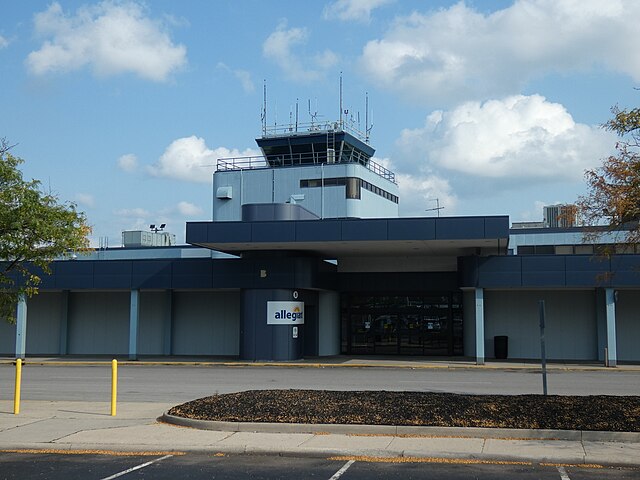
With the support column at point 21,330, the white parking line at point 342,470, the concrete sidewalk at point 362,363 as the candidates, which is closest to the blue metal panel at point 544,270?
the concrete sidewalk at point 362,363

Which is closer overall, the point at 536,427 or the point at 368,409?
the point at 536,427

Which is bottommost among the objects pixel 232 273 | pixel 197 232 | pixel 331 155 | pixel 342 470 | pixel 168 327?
pixel 342 470

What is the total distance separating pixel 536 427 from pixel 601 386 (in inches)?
435

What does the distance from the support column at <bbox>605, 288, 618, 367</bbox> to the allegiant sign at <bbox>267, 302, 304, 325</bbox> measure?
41.8 ft

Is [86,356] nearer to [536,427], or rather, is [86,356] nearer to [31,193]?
[31,193]

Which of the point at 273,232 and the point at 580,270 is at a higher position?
the point at 273,232

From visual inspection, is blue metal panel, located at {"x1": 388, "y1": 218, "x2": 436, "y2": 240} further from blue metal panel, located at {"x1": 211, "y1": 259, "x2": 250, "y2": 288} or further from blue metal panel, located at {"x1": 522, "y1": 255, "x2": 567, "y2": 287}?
blue metal panel, located at {"x1": 211, "y1": 259, "x2": 250, "y2": 288}

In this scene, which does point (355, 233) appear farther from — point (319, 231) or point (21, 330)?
point (21, 330)

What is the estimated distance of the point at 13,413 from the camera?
16.1 metres

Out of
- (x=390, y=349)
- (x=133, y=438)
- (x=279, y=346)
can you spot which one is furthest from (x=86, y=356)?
(x=133, y=438)

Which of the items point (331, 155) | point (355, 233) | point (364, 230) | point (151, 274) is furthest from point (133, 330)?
point (331, 155)

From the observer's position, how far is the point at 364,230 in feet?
94.3

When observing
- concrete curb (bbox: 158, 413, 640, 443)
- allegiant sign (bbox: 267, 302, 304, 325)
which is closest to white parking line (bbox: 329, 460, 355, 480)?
concrete curb (bbox: 158, 413, 640, 443)

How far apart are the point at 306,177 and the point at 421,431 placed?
36418 millimetres
